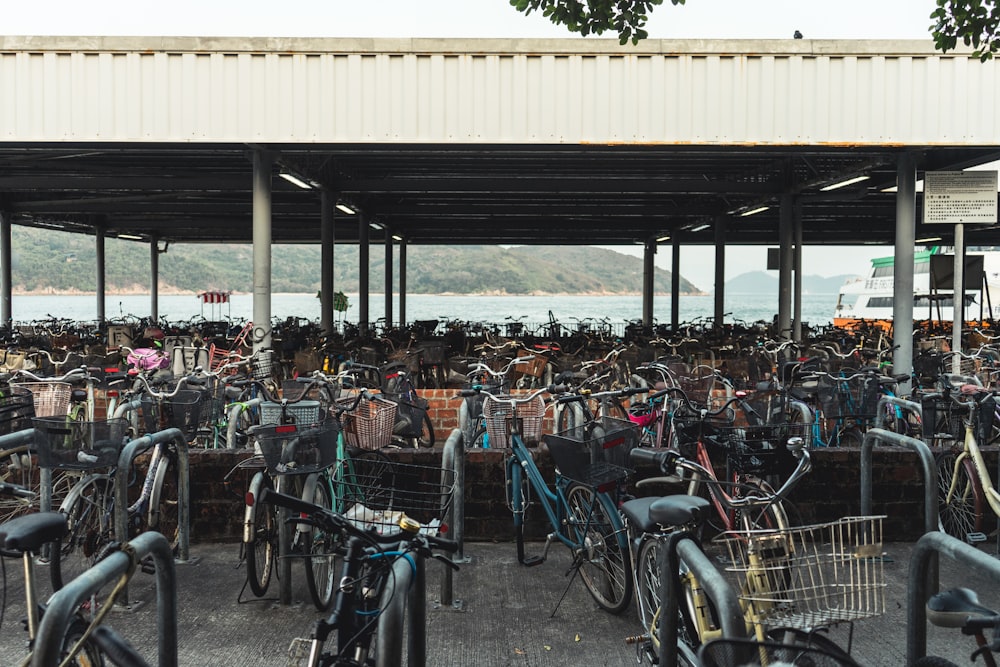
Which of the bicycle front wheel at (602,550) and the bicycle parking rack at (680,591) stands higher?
the bicycle parking rack at (680,591)

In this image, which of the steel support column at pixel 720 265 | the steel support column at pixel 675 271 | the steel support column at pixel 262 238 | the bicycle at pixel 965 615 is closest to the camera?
the bicycle at pixel 965 615

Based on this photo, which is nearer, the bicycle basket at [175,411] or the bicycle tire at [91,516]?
the bicycle tire at [91,516]

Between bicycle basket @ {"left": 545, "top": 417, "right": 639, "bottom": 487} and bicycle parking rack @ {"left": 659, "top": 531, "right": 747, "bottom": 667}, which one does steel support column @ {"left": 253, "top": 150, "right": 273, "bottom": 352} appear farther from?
bicycle parking rack @ {"left": 659, "top": 531, "right": 747, "bottom": 667}

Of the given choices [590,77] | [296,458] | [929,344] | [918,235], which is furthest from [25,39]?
[918,235]

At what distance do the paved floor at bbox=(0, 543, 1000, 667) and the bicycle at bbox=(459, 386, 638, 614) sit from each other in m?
0.15

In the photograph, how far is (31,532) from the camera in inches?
104

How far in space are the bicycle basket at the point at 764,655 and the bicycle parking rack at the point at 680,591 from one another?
0.21 ft

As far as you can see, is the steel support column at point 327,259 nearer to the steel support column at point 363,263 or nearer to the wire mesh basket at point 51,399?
the steel support column at point 363,263

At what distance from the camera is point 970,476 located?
5.17 meters

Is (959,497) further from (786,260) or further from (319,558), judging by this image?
(786,260)

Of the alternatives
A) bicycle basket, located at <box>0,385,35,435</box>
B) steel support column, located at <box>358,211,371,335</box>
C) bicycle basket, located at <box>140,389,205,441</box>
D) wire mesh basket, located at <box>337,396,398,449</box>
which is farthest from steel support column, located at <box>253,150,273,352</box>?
steel support column, located at <box>358,211,371,335</box>

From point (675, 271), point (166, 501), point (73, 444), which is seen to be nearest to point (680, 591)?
point (73, 444)

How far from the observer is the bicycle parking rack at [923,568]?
254 centimetres

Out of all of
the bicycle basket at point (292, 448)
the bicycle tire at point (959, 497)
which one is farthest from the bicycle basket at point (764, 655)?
the bicycle tire at point (959, 497)
